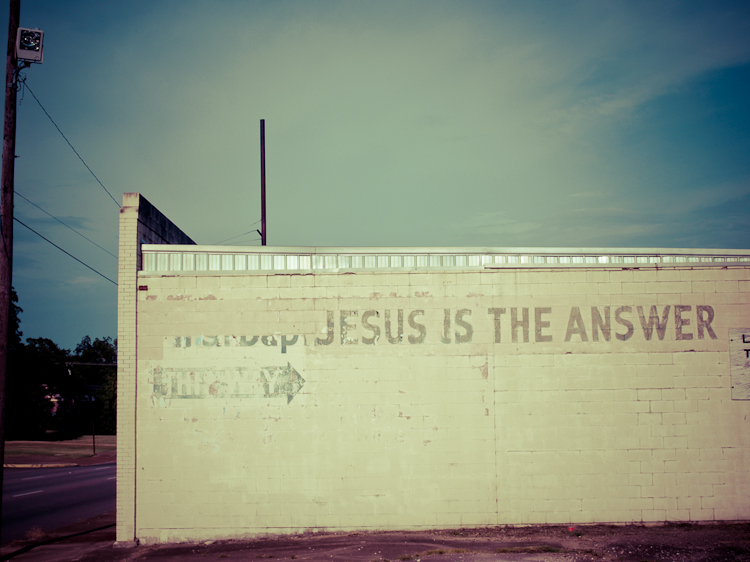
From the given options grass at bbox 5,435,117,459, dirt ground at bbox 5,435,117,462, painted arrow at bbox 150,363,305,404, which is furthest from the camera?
grass at bbox 5,435,117,459

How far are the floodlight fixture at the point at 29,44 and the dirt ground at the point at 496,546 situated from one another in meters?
9.51

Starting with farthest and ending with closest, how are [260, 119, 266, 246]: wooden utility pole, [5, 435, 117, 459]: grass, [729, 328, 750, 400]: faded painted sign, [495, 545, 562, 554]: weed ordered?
[5, 435, 117, 459]: grass, [260, 119, 266, 246]: wooden utility pole, [729, 328, 750, 400]: faded painted sign, [495, 545, 562, 554]: weed

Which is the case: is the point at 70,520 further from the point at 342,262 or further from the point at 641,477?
the point at 641,477

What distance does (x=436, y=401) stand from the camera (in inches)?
423

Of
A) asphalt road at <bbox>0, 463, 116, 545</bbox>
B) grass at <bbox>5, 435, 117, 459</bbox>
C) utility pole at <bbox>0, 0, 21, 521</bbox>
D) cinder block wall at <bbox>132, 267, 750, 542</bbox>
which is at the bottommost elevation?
grass at <bbox>5, 435, 117, 459</bbox>

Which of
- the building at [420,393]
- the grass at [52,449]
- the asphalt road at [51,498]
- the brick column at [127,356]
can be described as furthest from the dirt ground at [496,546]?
the grass at [52,449]

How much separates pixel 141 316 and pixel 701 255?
1321 centimetres

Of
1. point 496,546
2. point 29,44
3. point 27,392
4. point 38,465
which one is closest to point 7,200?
point 29,44

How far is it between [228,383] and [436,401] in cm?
437

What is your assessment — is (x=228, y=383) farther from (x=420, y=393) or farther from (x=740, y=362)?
(x=740, y=362)

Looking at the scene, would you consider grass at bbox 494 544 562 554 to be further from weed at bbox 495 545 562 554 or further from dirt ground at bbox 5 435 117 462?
dirt ground at bbox 5 435 117 462

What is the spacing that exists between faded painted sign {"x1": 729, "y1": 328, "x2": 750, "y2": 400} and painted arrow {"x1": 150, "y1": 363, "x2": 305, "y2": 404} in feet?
30.2

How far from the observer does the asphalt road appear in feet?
44.4

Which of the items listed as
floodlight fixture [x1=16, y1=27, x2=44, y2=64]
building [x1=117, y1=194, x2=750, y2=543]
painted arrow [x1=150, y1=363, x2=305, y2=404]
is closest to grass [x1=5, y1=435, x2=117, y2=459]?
painted arrow [x1=150, y1=363, x2=305, y2=404]
